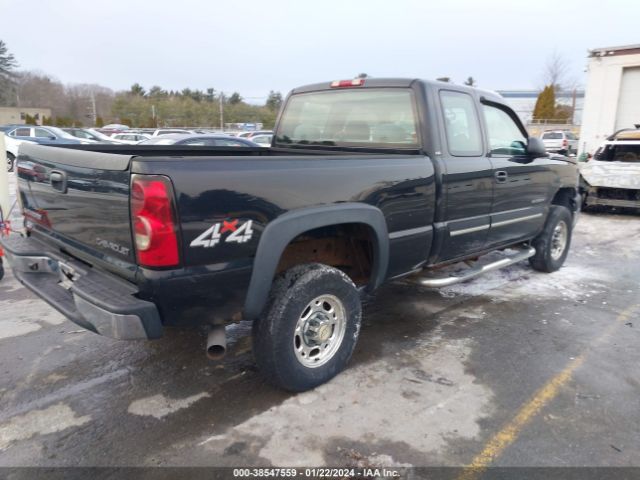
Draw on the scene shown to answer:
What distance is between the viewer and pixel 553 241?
6.09 metres

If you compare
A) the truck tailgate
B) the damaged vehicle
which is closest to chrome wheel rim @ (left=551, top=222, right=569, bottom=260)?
the damaged vehicle

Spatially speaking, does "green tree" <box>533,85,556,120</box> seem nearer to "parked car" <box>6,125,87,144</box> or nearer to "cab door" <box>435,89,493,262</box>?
"parked car" <box>6,125,87,144</box>

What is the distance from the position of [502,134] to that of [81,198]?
12.5ft

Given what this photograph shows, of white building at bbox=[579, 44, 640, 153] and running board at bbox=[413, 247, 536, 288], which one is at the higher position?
white building at bbox=[579, 44, 640, 153]

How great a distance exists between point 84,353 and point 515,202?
13.2 ft

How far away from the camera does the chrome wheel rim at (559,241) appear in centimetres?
609

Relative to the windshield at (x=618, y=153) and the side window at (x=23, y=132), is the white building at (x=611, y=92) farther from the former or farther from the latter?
the side window at (x=23, y=132)

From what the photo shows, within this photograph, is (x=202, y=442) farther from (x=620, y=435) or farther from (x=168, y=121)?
(x=168, y=121)

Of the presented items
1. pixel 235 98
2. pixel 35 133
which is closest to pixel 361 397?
pixel 35 133

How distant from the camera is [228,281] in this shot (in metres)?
2.68

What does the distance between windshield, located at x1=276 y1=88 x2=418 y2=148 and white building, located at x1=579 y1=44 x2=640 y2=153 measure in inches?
564

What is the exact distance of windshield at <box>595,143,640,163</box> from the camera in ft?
34.9

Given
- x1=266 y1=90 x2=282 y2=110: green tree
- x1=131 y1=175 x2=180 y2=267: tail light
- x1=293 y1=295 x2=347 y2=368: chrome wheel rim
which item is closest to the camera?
x1=131 y1=175 x2=180 y2=267: tail light

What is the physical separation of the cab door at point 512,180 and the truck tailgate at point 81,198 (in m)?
3.23
